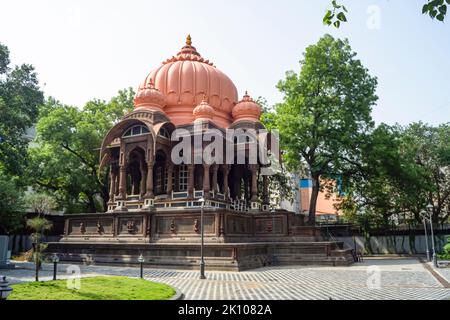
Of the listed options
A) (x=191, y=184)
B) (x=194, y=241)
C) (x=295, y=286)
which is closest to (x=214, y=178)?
(x=191, y=184)

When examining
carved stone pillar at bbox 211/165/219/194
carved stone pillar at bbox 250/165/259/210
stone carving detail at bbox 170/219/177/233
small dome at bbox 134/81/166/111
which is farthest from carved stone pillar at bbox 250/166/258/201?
small dome at bbox 134/81/166/111

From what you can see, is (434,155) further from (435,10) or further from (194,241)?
(435,10)

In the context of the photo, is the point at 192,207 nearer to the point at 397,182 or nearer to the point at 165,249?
the point at 165,249

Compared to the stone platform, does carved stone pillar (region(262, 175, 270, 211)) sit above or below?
above

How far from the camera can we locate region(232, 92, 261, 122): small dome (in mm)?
26828

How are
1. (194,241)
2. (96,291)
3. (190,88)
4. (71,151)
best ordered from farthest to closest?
(71,151)
(190,88)
(194,241)
(96,291)

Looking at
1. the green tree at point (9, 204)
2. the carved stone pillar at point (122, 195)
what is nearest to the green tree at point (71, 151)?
the green tree at point (9, 204)

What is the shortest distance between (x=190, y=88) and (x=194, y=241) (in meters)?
12.1

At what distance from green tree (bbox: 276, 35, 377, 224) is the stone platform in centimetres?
453

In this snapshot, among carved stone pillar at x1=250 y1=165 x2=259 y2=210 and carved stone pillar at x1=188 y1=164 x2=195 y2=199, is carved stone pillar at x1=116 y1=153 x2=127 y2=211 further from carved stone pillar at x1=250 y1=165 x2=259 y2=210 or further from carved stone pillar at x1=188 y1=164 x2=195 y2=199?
carved stone pillar at x1=250 y1=165 x2=259 y2=210

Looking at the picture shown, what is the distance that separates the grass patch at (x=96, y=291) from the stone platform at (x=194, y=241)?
21.4 feet

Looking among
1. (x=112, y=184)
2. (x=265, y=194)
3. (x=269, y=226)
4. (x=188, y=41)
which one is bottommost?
(x=269, y=226)

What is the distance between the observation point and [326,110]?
24.7m
